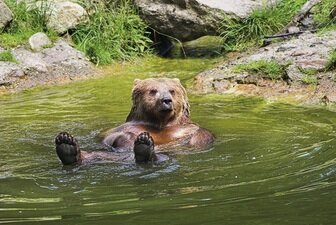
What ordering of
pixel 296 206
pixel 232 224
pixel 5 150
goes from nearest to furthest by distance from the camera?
pixel 232 224
pixel 296 206
pixel 5 150

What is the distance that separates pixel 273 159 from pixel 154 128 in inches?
56.2

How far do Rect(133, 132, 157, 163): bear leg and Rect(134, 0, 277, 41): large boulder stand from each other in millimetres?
7143

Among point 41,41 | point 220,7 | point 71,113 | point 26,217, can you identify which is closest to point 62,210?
point 26,217

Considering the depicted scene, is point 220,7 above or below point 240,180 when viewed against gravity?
above

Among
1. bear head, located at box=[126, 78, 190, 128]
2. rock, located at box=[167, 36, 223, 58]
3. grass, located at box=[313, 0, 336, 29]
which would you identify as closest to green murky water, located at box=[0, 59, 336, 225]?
bear head, located at box=[126, 78, 190, 128]

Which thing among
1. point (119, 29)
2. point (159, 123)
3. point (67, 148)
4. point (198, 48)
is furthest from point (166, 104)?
point (198, 48)

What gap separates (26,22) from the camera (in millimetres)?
11797

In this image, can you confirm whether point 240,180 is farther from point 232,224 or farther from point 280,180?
point 232,224

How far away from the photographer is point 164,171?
491cm

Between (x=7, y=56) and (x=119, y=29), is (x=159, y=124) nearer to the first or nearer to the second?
(x=7, y=56)

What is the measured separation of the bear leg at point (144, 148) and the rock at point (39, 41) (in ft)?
21.5

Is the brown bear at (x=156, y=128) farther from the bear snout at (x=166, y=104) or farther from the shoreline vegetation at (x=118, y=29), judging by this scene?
the shoreline vegetation at (x=118, y=29)

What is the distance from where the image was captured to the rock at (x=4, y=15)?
11422 millimetres

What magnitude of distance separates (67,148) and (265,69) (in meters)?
4.68
